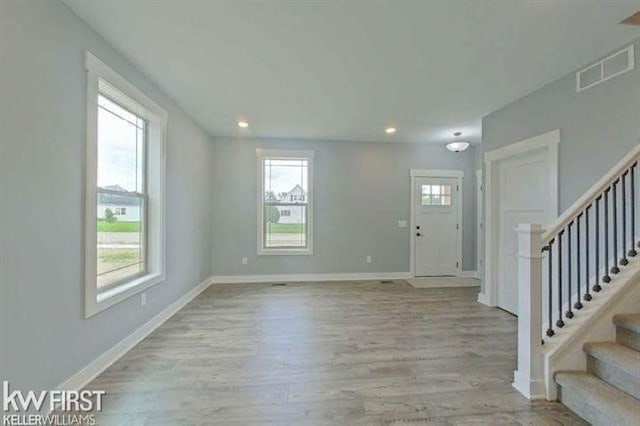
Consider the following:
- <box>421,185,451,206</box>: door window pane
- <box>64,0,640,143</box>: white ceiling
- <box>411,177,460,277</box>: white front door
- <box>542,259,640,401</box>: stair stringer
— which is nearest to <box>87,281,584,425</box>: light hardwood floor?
<box>542,259,640,401</box>: stair stringer

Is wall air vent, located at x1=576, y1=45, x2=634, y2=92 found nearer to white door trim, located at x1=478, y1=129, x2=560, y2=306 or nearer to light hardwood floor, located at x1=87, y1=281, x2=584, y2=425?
white door trim, located at x1=478, y1=129, x2=560, y2=306

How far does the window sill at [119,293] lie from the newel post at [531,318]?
3.17m

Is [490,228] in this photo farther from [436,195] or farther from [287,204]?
[287,204]

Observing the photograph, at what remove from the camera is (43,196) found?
1.89 metres

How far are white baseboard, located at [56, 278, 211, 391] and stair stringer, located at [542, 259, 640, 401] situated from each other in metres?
3.25

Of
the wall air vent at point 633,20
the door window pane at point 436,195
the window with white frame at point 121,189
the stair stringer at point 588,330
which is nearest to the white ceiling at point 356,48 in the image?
the wall air vent at point 633,20

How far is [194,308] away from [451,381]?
3207 mm

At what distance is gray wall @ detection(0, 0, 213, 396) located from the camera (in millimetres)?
1648

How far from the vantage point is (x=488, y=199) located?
4.24 metres

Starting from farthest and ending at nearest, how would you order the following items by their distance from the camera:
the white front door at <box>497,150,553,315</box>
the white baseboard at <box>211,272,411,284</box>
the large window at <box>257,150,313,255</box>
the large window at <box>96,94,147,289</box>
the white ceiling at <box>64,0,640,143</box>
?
1. the large window at <box>257,150,313,255</box>
2. the white baseboard at <box>211,272,411,284</box>
3. the white front door at <box>497,150,553,315</box>
4. the large window at <box>96,94,147,289</box>
5. the white ceiling at <box>64,0,640,143</box>

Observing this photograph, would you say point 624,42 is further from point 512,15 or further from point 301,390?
point 301,390

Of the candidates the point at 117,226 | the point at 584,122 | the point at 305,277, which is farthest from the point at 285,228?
the point at 584,122

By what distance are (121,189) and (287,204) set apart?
3.15m

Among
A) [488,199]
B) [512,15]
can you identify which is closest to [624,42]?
[512,15]
